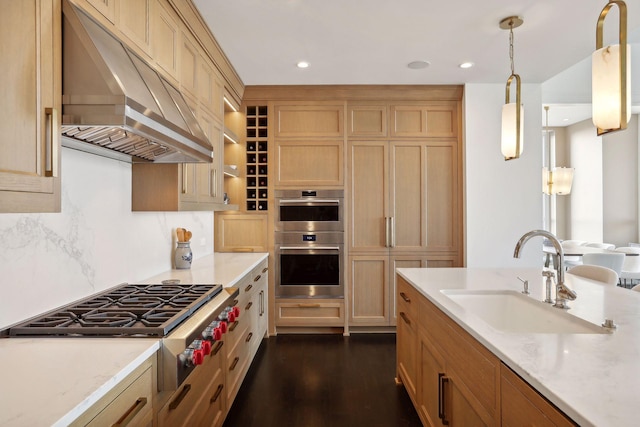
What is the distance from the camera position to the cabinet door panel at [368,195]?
438 cm

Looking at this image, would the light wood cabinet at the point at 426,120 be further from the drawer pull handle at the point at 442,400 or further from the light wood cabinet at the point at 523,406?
the light wood cabinet at the point at 523,406

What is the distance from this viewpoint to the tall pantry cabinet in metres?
4.38

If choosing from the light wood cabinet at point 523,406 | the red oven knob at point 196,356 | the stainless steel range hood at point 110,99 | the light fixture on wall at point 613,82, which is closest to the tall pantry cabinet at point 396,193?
the stainless steel range hood at point 110,99

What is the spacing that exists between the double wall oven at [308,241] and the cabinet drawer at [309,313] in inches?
3.4

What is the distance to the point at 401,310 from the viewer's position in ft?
9.37

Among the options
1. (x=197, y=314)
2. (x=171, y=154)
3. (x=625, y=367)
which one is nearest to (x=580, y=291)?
(x=625, y=367)

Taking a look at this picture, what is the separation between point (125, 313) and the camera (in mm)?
1616

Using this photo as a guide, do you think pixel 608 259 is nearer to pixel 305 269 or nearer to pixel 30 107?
pixel 305 269

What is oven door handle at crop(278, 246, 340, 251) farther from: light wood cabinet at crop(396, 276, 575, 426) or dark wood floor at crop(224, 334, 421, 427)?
light wood cabinet at crop(396, 276, 575, 426)

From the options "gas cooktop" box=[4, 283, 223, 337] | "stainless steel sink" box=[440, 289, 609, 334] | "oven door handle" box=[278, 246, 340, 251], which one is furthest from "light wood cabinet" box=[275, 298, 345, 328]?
"stainless steel sink" box=[440, 289, 609, 334]

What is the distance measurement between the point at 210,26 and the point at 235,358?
7.71ft

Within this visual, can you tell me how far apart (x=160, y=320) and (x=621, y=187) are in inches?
331

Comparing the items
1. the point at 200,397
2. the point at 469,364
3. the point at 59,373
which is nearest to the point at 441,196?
the point at 469,364

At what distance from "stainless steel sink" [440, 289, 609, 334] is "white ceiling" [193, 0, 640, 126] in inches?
73.4
